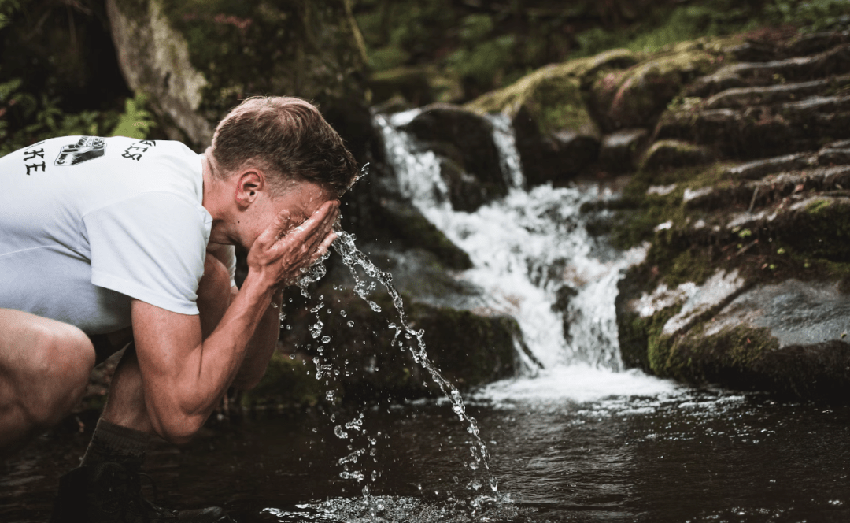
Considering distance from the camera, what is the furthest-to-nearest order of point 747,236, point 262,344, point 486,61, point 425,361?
1. point 486,61
2. point 747,236
3. point 425,361
4. point 262,344

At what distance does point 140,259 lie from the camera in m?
1.83

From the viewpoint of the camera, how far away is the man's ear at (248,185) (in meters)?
2.08

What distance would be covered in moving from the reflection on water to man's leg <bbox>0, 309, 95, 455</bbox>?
824 mm

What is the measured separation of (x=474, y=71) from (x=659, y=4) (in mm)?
4213

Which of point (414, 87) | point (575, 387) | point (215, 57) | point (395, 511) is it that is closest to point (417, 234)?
point (215, 57)

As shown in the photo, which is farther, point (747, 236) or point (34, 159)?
point (747, 236)

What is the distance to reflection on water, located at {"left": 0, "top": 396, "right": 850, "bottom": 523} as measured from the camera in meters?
2.24

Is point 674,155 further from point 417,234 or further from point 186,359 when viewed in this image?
point 186,359

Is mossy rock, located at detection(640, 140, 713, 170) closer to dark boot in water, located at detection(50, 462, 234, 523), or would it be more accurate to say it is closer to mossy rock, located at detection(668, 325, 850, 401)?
mossy rock, located at detection(668, 325, 850, 401)

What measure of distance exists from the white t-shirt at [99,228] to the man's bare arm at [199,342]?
0.26 ft

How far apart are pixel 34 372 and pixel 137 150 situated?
72cm

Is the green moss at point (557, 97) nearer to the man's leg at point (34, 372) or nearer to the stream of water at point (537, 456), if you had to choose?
the stream of water at point (537, 456)

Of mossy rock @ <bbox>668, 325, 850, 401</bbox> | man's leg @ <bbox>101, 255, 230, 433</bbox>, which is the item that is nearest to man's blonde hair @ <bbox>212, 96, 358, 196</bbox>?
man's leg @ <bbox>101, 255, 230, 433</bbox>

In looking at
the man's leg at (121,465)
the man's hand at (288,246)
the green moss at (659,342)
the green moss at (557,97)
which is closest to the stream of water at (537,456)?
the green moss at (659,342)
